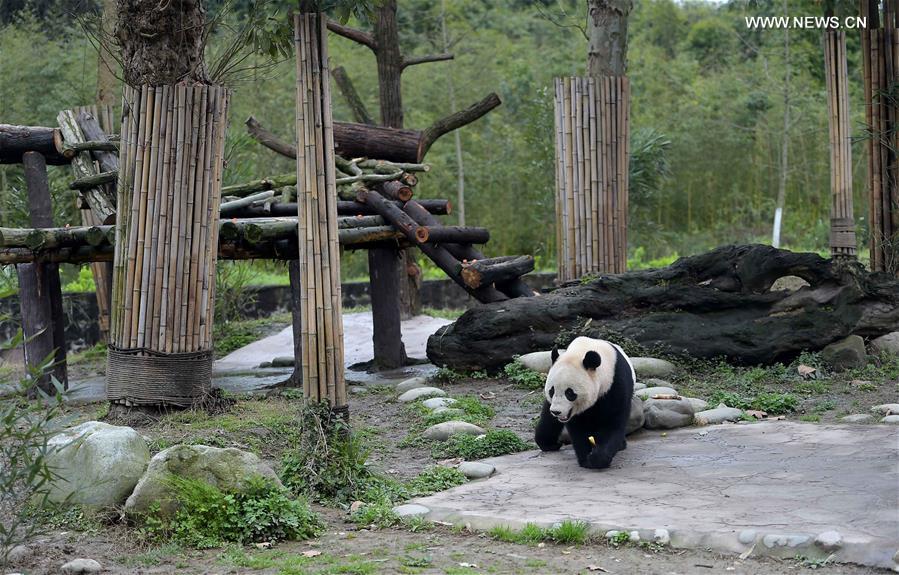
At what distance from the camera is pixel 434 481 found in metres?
5.42

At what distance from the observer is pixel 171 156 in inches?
266

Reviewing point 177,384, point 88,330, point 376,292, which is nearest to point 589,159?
point 376,292

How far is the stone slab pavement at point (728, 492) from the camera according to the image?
4.22 meters

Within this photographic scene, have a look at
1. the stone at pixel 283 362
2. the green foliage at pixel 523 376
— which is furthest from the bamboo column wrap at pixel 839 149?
the stone at pixel 283 362

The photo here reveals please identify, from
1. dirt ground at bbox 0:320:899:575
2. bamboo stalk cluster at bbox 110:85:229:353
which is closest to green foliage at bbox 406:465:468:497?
dirt ground at bbox 0:320:899:575

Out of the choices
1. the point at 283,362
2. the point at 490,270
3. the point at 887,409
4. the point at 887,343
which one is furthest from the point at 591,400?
the point at 283,362

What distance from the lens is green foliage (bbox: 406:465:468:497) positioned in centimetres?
528

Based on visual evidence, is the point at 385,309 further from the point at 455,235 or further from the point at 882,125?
the point at 882,125

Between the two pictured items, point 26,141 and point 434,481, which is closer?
point 434,481

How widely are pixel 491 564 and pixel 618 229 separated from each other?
548 cm

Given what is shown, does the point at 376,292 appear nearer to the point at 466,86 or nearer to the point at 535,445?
the point at 535,445

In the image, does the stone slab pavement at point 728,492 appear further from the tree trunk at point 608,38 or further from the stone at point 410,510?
the tree trunk at point 608,38

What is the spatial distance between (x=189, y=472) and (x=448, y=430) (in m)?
2.12

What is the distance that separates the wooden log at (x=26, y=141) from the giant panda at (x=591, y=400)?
5823 mm
